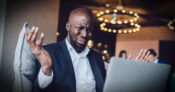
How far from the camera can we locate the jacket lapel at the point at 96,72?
178 cm

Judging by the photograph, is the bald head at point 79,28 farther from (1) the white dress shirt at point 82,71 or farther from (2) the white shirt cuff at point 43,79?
(2) the white shirt cuff at point 43,79

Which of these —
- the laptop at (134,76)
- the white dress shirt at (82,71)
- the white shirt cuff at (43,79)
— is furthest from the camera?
the white dress shirt at (82,71)

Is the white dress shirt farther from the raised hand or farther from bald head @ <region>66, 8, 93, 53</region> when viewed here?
the raised hand

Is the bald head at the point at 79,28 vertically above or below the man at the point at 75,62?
above

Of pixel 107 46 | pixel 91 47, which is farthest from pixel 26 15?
pixel 107 46

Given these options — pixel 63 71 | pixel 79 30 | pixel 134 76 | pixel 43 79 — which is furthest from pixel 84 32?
pixel 134 76

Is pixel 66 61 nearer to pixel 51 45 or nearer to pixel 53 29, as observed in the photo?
pixel 51 45

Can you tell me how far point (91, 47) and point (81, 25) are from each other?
35 centimetres

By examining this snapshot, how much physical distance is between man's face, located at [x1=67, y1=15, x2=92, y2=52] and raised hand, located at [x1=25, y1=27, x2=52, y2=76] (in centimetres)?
60

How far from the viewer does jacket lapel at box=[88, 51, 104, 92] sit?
5.85ft

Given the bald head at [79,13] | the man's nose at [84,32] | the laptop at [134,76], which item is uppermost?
the bald head at [79,13]

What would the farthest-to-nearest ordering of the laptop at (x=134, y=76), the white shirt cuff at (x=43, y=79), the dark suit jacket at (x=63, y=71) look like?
the dark suit jacket at (x=63, y=71) → the white shirt cuff at (x=43, y=79) → the laptop at (x=134, y=76)

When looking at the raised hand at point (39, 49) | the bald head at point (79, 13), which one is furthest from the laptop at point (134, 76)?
the bald head at point (79, 13)

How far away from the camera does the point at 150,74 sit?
120 cm
